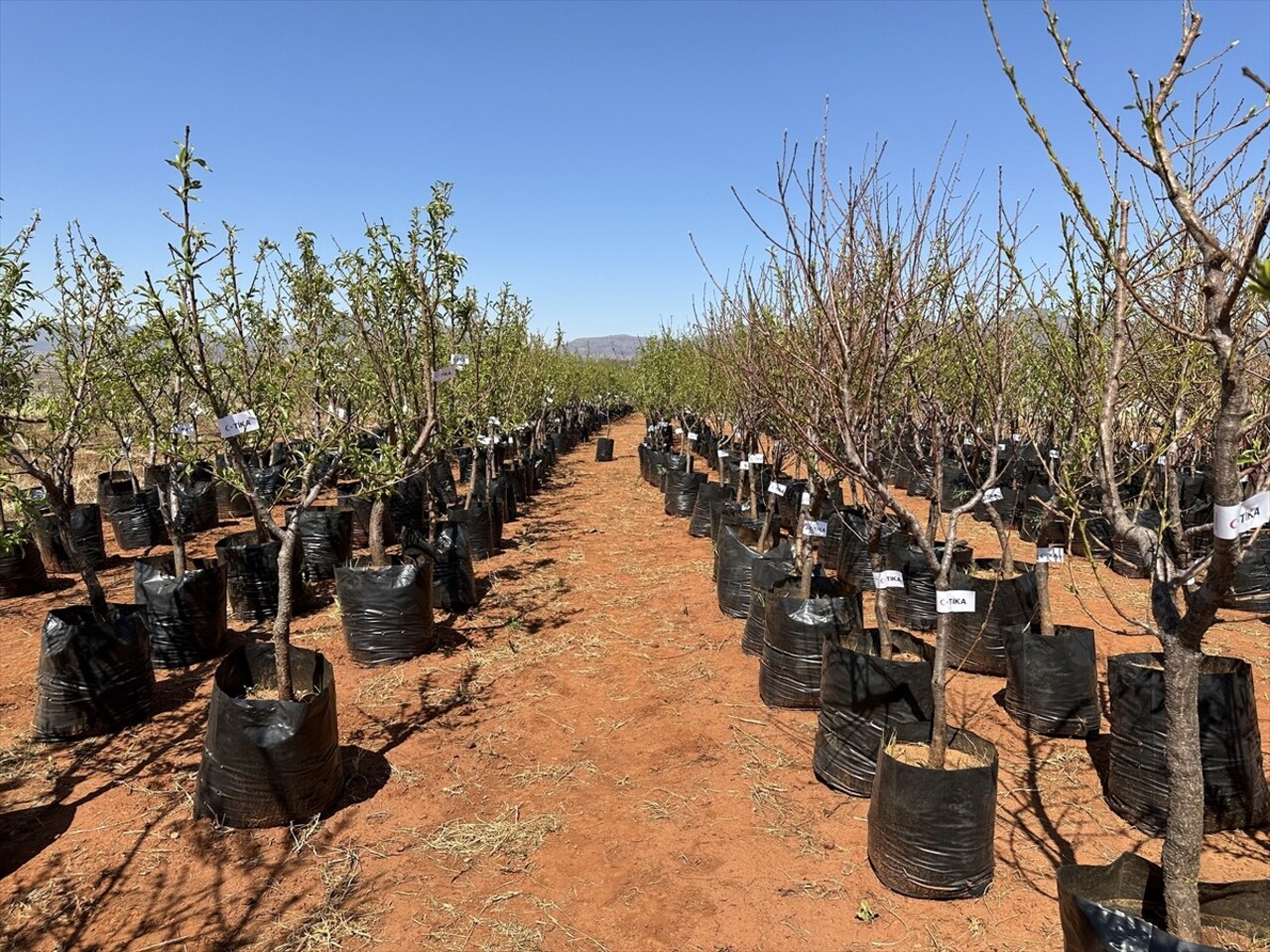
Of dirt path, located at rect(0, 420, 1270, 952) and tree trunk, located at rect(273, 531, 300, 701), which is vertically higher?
tree trunk, located at rect(273, 531, 300, 701)

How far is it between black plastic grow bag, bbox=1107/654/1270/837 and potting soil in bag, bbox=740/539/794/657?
2090mm

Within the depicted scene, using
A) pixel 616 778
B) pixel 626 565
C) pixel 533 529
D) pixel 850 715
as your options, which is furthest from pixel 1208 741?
pixel 533 529

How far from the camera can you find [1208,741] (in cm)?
343

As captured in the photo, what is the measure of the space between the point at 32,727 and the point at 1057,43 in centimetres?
615

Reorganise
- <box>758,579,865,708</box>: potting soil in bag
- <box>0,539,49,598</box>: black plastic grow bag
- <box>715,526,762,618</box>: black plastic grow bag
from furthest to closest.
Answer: <box>0,539,49,598</box>: black plastic grow bag < <box>715,526,762,618</box>: black plastic grow bag < <box>758,579,865,708</box>: potting soil in bag

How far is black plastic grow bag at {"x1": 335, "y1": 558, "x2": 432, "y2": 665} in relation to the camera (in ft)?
17.8

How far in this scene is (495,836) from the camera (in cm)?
354

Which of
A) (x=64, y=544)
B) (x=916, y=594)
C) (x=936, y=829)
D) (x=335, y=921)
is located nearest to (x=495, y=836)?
(x=335, y=921)

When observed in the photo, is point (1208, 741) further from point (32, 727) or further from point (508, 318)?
point (508, 318)

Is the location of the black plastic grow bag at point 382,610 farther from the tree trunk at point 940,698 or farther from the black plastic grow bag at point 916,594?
the black plastic grow bag at point 916,594

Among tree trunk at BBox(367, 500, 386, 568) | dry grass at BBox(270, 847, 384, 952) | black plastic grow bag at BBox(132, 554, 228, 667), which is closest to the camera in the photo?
dry grass at BBox(270, 847, 384, 952)

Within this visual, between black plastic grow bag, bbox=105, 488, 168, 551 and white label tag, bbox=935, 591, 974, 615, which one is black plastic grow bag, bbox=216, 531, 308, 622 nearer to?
black plastic grow bag, bbox=105, 488, 168, 551

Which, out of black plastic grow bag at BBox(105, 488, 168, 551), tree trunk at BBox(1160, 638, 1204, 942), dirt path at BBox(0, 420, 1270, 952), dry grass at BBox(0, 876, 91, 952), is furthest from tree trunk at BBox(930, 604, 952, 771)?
black plastic grow bag at BBox(105, 488, 168, 551)

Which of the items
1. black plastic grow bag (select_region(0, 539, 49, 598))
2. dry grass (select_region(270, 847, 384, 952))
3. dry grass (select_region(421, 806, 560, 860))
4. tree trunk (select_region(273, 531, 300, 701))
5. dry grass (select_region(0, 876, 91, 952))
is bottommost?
dry grass (select_region(421, 806, 560, 860))
